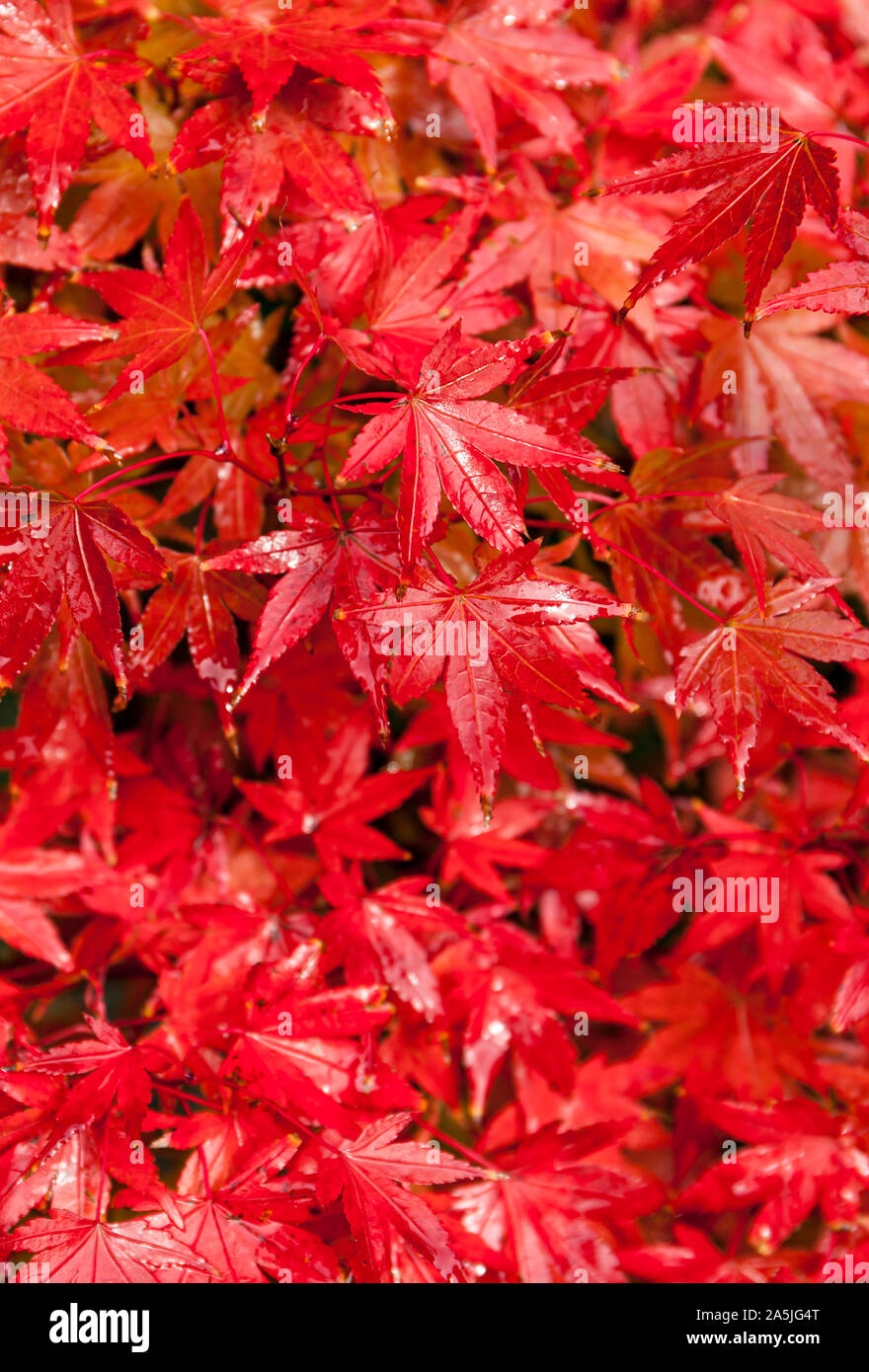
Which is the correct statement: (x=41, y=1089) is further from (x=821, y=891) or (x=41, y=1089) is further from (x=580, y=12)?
(x=580, y=12)

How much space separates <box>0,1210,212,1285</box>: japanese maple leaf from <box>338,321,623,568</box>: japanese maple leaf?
69cm

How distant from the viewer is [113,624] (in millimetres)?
786

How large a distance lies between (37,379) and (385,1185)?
2.87ft

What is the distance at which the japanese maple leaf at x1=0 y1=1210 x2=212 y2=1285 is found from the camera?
0.80 meters

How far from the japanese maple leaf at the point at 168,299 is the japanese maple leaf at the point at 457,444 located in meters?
0.23

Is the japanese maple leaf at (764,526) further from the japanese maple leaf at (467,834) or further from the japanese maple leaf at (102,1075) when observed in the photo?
the japanese maple leaf at (102,1075)

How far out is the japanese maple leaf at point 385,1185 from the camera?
828 millimetres

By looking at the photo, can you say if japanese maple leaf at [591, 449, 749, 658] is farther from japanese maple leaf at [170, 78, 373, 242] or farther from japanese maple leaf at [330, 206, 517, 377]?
japanese maple leaf at [170, 78, 373, 242]

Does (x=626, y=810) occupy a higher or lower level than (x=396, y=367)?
lower

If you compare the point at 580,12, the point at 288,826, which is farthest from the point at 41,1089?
the point at 580,12

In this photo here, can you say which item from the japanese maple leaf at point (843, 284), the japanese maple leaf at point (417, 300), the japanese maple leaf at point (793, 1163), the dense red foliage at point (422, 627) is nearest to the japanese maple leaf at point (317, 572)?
the dense red foliage at point (422, 627)

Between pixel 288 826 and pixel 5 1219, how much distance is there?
0.49 meters

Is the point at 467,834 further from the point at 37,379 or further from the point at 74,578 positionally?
the point at 37,379

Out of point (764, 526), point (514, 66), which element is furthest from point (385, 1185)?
point (514, 66)
